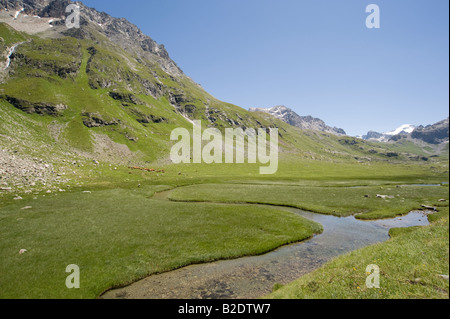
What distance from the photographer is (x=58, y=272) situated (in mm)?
20922

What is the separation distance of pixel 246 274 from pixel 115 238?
18.0m

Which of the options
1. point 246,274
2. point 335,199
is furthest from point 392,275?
point 335,199

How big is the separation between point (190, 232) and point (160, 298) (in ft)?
46.0

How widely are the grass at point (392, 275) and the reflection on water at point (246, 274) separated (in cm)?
400

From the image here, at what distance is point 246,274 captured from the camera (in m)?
22.5

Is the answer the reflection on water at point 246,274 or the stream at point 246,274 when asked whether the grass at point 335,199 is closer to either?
the stream at point 246,274

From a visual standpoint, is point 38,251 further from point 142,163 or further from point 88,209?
point 142,163

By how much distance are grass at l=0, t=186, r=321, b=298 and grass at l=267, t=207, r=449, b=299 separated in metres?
11.3

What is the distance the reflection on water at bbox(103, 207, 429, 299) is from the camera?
19250 mm

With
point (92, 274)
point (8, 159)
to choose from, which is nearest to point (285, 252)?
point (92, 274)

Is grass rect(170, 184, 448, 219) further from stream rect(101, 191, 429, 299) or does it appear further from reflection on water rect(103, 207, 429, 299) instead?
reflection on water rect(103, 207, 429, 299)

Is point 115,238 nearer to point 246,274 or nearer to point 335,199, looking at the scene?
point 246,274

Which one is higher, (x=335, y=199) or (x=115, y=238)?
(x=115, y=238)

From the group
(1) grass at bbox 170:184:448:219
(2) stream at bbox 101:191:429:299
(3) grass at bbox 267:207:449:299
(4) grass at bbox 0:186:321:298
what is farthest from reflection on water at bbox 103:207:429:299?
(1) grass at bbox 170:184:448:219
